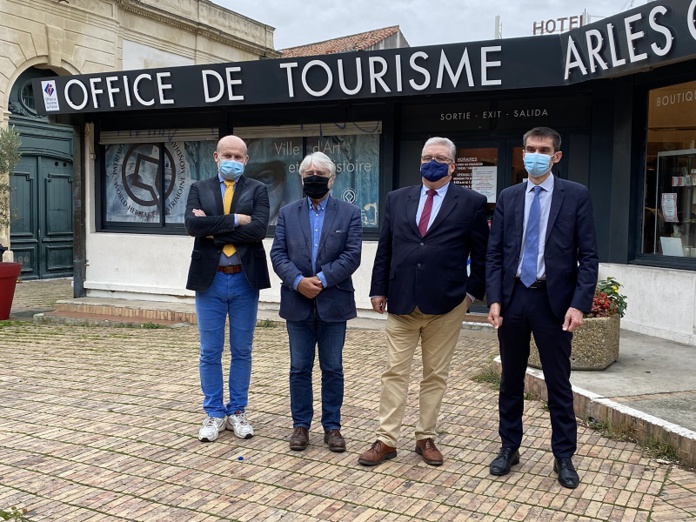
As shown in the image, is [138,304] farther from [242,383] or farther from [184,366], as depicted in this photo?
[242,383]

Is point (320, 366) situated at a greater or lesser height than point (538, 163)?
lesser

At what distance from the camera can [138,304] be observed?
434 inches

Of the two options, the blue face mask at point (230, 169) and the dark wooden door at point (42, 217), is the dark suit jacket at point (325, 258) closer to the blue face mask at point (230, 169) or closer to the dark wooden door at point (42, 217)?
the blue face mask at point (230, 169)

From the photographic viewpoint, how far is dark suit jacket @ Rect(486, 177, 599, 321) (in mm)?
3934

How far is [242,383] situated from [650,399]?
300 cm

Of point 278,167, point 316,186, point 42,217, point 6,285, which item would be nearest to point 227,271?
point 316,186

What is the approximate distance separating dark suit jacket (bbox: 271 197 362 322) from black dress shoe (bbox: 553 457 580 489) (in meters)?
1.56

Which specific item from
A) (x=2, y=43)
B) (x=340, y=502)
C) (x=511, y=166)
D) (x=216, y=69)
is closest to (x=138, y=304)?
(x=216, y=69)

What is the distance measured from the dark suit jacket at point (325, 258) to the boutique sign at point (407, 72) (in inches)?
166

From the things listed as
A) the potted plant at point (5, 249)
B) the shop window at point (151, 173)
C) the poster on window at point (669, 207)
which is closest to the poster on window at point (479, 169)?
the poster on window at point (669, 207)

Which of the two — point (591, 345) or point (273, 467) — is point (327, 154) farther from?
point (273, 467)

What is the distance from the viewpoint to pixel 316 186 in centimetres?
460

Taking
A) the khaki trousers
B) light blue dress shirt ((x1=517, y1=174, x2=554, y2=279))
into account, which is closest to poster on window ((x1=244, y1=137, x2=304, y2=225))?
the khaki trousers

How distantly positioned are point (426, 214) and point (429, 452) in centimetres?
149
